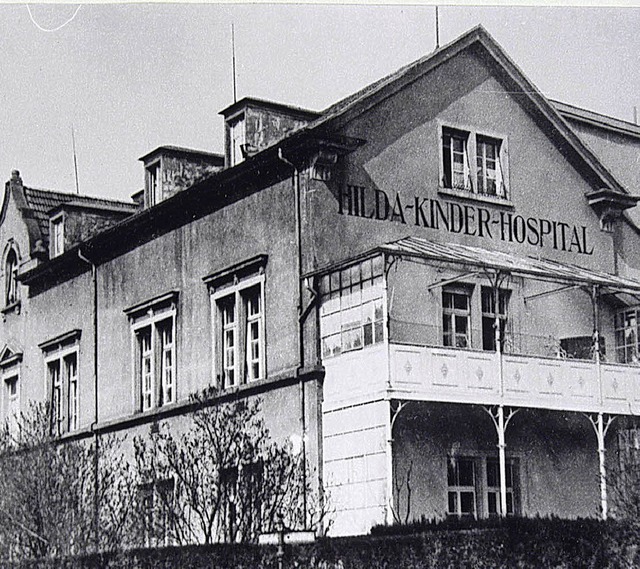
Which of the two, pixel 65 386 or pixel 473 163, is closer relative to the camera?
pixel 473 163

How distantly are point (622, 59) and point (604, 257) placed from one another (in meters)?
9.91

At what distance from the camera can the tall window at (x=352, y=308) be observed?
83.9 ft

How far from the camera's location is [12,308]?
39531 millimetres

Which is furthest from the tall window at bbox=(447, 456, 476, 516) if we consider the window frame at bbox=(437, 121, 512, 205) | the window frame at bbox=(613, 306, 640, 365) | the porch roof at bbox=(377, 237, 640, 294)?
the window frame at bbox=(437, 121, 512, 205)

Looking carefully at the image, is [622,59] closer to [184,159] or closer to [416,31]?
[416,31]

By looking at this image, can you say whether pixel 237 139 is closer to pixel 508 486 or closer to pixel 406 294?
pixel 406 294

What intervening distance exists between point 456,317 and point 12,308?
1618cm

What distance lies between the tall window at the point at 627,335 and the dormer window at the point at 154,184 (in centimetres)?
1132

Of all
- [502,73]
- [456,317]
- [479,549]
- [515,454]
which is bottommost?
[479,549]

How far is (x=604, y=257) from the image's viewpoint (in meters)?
32.1

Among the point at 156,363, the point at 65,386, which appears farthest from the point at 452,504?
the point at 65,386

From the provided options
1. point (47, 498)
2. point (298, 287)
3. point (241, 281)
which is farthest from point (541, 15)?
point (47, 498)

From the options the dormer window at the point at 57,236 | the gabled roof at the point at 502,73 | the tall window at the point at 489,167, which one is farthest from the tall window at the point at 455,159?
the dormer window at the point at 57,236

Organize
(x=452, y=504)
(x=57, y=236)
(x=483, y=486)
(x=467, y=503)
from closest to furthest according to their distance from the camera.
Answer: (x=452, y=504)
(x=467, y=503)
(x=483, y=486)
(x=57, y=236)
